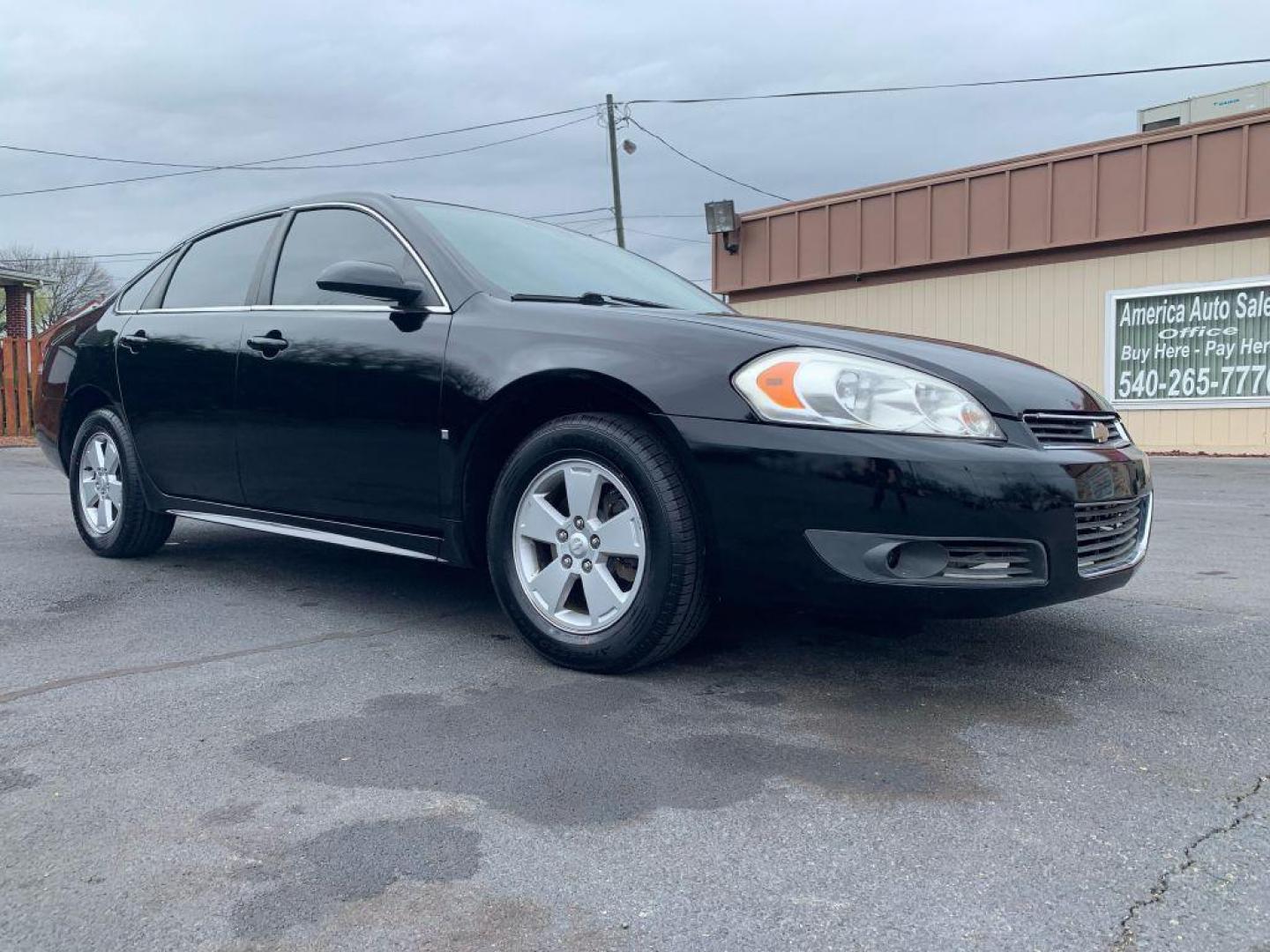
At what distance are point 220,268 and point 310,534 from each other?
4.50 feet

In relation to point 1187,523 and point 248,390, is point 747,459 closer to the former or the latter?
point 248,390

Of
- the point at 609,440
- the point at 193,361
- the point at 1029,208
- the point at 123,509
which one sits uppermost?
the point at 1029,208

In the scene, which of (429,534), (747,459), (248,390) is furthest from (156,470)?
(747,459)

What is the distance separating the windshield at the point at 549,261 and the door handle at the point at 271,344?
0.67 metres

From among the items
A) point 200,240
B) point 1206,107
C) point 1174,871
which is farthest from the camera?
point 1206,107

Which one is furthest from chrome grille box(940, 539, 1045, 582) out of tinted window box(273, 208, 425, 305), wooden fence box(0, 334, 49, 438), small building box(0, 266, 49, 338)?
small building box(0, 266, 49, 338)

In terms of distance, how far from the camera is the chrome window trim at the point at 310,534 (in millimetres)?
3768

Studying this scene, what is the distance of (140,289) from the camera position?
5223 mm

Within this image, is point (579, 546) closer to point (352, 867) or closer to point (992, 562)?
point (992, 562)

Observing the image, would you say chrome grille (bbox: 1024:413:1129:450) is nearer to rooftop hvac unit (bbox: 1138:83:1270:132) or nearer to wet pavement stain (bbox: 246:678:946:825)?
wet pavement stain (bbox: 246:678:946:825)

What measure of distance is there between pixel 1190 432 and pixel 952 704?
14357mm

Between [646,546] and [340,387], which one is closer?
[646,546]

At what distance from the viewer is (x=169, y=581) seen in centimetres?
476

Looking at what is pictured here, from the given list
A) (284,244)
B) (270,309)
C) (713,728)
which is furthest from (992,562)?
(284,244)
